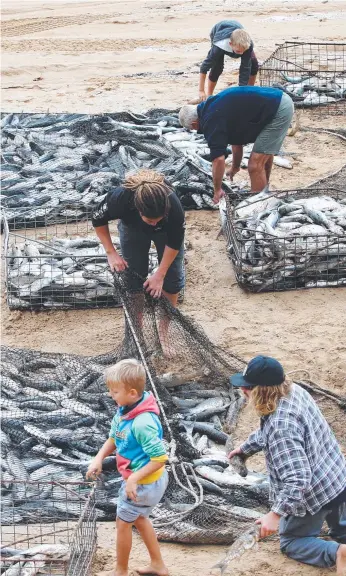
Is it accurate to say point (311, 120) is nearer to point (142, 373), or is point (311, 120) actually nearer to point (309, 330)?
point (309, 330)

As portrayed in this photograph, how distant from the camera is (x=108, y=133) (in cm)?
1351

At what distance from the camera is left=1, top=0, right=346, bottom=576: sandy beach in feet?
28.0

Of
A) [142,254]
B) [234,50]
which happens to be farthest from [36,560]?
[234,50]

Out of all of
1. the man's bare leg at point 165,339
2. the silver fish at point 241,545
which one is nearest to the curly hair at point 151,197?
the man's bare leg at point 165,339

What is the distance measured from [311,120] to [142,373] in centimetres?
1035

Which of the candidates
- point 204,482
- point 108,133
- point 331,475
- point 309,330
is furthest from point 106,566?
point 108,133

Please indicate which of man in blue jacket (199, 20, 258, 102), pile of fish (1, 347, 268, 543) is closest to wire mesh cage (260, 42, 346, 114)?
man in blue jacket (199, 20, 258, 102)

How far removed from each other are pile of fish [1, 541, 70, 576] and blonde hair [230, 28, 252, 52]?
8352mm

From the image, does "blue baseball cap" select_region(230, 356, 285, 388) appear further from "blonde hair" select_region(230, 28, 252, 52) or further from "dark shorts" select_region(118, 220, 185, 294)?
"blonde hair" select_region(230, 28, 252, 52)

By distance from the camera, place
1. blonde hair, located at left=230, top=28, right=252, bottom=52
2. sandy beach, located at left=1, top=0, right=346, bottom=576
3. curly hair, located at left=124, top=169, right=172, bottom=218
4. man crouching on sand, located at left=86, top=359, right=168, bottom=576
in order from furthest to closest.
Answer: blonde hair, located at left=230, top=28, right=252, bottom=52 → sandy beach, located at left=1, top=0, right=346, bottom=576 → curly hair, located at left=124, top=169, right=172, bottom=218 → man crouching on sand, located at left=86, top=359, right=168, bottom=576

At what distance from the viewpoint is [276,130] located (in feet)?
35.0

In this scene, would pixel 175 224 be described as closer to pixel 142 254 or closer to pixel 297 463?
pixel 142 254

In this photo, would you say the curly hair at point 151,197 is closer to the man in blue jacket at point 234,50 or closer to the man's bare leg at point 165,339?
the man's bare leg at point 165,339

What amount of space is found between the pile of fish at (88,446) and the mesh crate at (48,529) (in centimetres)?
1
